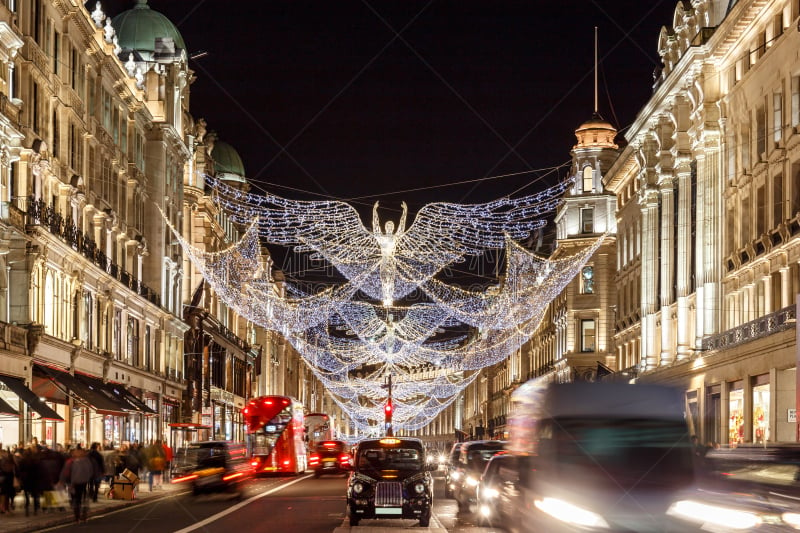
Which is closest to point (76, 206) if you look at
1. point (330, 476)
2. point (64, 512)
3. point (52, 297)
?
point (52, 297)

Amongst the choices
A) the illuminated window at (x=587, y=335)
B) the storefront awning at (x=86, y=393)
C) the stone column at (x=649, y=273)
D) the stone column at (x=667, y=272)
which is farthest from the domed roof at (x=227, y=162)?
the storefront awning at (x=86, y=393)

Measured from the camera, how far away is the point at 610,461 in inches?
720

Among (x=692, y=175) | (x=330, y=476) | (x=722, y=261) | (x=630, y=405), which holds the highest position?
(x=692, y=175)

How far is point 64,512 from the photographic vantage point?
31.7 meters

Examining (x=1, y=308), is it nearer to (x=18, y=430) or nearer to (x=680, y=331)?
(x=18, y=430)

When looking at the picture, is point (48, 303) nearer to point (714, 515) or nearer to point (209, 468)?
point (209, 468)

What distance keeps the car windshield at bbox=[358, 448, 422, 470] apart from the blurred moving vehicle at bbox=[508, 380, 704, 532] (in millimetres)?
6528

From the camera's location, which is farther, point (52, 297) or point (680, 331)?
point (680, 331)

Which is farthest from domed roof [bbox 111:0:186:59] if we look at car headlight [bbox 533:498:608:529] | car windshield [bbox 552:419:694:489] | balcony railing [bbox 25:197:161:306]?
car headlight [bbox 533:498:608:529]

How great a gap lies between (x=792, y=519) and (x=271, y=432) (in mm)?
45095

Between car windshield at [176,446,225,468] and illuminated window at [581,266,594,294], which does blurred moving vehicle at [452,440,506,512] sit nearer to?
car windshield at [176,446,225,468]

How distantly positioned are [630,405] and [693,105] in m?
40.9

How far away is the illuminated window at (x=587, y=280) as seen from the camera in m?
89.4

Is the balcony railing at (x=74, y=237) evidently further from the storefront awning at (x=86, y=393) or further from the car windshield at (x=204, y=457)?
the car windshield at (x=204, y=457)
